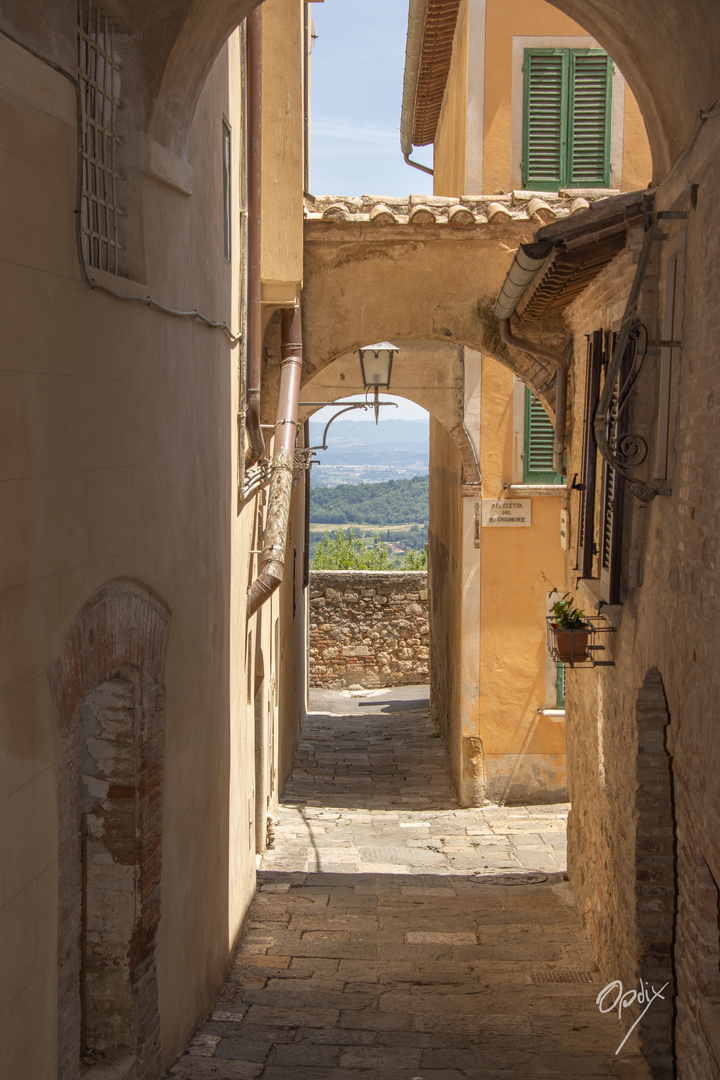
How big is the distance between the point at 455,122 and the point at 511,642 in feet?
21.5

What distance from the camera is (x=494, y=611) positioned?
11812 mm

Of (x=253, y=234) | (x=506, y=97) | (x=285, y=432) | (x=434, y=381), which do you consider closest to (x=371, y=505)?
(x=434, y=381)

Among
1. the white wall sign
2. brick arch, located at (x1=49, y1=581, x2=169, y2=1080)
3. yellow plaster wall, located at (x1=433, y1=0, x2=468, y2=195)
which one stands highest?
yellow plaster wall, located at (x1=433, y1=0, x2=468, y2=195)

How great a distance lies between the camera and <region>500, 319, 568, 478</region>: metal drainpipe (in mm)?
8578

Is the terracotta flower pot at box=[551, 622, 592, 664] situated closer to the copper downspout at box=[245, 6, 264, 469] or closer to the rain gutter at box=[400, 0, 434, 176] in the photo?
the copper downspout at box=[245, 6, 264, 469]

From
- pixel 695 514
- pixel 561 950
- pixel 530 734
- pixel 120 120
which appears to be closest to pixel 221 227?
pixel 120 120

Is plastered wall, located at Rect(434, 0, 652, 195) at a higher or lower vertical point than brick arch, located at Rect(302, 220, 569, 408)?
higher

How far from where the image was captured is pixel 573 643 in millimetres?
6535

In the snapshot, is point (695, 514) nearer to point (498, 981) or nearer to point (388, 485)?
point (498, 981)

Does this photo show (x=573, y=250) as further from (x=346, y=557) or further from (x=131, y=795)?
(x=346, y=557)

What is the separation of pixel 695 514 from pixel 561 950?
4.06 meters

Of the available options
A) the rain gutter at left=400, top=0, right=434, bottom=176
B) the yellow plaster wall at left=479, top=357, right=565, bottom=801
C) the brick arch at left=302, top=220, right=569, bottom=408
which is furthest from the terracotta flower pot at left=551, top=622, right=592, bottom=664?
the rain gutter at left=400, top=0, right=434, bottom=176

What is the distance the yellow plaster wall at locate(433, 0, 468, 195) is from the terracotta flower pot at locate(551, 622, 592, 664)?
6.77 meters

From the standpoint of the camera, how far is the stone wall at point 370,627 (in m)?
20.3
